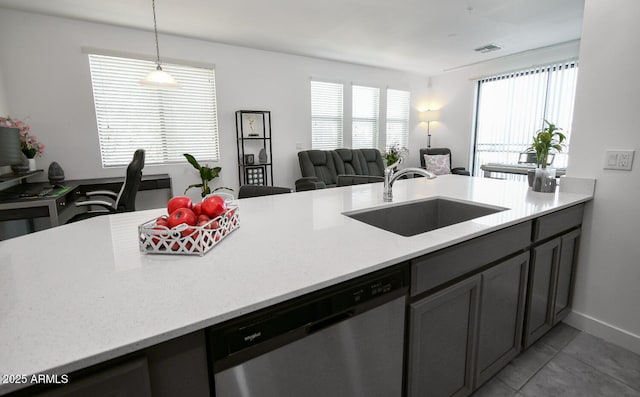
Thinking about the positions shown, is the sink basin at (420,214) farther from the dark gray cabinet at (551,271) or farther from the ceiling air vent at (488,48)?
the ceiling air vent at (488,48)

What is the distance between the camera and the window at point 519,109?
190 inches

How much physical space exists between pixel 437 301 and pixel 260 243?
71 centimetres

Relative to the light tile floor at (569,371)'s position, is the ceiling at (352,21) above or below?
above

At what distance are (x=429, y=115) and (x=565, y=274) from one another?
5432mm

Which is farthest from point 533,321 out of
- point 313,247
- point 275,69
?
point 275,69

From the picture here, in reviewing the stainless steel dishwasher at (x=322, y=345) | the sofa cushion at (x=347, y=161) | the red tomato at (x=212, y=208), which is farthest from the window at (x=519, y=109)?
the red tomato at (x=212, y=208)

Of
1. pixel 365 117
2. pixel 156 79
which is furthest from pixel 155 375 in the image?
pixel 365 117

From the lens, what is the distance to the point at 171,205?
3.75ft

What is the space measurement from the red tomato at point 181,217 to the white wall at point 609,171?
2.41 m

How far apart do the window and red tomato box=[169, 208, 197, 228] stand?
17.9ft

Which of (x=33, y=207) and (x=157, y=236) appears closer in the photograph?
(x=157, y=236)

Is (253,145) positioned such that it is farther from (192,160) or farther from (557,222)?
(557,222)

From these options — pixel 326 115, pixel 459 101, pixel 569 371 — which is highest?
pixel 459 101

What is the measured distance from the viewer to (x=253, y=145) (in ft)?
16.6
